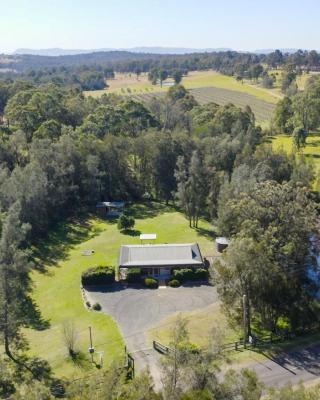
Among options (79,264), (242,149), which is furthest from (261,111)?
(79,264)

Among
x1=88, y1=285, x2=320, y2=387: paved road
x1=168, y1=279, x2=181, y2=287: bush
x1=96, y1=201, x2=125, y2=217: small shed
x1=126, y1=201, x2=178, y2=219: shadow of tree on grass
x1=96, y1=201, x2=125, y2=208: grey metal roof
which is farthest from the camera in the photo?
x1=96, y1=201, x2=125, y2=208: grey metal roof

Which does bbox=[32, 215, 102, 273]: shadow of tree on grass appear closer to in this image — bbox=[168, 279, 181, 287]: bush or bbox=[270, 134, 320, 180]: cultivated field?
bbox=[168, 279, 181, 287]: bush

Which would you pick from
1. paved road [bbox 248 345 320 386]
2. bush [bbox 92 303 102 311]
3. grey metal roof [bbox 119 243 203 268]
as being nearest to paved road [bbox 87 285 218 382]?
bush [bbox 92 303 102 311]

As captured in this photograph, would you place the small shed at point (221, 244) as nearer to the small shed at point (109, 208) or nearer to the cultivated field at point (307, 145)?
the small shed at point (109, 208)

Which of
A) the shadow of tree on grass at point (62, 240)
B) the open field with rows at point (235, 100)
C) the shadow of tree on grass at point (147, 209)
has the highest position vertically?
the open field with rows at point (235, 100)

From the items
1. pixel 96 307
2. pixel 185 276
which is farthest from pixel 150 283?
pixel 96 307

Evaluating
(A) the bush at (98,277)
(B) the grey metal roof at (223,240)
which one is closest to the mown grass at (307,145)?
(B) the grey metal roof at (223,240)

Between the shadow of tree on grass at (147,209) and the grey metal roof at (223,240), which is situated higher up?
the grey metal roof at (223,240)
